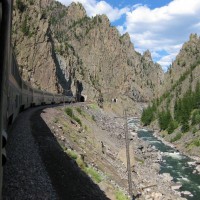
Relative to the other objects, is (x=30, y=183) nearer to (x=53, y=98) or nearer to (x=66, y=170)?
(x=66, y=170)

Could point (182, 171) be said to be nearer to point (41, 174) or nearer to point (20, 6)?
point (41, 174)

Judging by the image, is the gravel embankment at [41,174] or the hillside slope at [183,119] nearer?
the gravel embankment at [41,174]

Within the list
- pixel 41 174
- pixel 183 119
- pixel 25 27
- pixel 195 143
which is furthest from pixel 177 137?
pixel 41 174

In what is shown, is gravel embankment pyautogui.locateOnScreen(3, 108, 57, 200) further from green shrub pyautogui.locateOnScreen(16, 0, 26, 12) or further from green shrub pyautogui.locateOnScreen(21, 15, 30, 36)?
green shrub pyautogui.locateOnScreen(16, 0, 26, 12)

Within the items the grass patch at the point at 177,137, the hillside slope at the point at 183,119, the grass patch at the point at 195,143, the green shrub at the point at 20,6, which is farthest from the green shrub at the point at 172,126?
the green shrub at the point at 20,6

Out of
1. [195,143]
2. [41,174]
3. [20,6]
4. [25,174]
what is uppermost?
[20,6]

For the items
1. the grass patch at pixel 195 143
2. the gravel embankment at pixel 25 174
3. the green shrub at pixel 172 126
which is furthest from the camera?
the green shrub at pixel 172 126

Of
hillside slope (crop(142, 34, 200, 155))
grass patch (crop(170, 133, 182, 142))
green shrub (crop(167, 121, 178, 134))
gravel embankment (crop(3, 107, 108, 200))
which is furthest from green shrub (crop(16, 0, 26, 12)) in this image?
gravel embankment (crop(3, 107, 108, 200))

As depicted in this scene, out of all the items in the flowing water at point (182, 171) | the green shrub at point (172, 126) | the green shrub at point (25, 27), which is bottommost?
the flowing water at point (182, 171)

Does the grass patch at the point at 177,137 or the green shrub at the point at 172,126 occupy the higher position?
the green shrub at the point at 172,126

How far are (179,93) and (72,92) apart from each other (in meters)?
58.9

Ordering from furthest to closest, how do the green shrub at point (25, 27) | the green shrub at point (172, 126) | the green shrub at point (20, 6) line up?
the green shrub at point (172, 126), the green shrub at point (25, 27), the green shrub at point (20, 6)

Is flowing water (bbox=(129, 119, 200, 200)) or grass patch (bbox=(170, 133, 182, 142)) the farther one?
grass patch (bbox=(170, 133, 182, 142))

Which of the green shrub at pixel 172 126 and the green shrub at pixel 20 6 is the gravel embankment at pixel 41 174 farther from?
the green shrub at pixel 172 126
